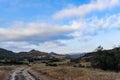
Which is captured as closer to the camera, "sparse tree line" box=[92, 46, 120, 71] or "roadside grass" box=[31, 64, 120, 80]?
"roadside grass" box=[31, 64, 120, 80]

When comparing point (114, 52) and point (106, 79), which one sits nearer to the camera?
point (106, 79)

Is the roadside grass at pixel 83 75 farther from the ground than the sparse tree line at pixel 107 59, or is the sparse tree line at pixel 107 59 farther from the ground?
the sparse tree line at pixel 107 59

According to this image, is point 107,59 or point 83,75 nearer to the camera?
point 83,75

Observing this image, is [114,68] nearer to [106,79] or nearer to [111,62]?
[111,62]

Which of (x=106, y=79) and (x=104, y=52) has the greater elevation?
(x=104, y=52)

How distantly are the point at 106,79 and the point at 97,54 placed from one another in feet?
183

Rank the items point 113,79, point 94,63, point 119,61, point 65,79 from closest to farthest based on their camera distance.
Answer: point 113,79 → point 65,79 → point 119,61 → point 94,63

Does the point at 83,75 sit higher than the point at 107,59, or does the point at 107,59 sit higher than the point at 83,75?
the point at 107,59

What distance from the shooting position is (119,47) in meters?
94.0

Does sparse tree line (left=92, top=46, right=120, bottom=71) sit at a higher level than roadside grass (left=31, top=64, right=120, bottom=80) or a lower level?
higher

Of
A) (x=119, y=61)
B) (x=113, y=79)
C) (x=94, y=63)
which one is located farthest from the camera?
(x=94, y=63)

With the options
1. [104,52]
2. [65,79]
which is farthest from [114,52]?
[65,79]

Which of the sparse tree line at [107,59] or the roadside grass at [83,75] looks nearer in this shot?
the roadside grass at [83,75]

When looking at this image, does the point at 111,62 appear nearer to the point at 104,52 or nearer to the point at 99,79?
the point at 104,52
